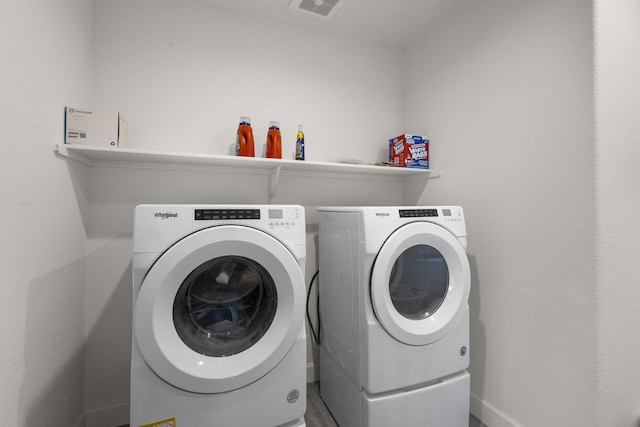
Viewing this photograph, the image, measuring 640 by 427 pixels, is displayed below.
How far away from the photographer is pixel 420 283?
1548 mm

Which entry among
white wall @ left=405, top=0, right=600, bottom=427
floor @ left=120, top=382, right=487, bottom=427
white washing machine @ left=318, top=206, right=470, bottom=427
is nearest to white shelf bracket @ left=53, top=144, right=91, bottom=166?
white washing machine @ left=318, top=206, right=470, bottom=427

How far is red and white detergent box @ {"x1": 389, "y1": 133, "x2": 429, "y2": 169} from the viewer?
2031mm

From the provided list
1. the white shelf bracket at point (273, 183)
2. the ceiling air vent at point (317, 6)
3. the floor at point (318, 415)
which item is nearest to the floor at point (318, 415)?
the floor at point (318, 415)

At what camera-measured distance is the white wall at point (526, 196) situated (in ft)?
4.01

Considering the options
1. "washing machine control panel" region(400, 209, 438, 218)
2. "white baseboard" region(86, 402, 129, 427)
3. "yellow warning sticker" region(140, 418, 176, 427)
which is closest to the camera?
"yellow warning sticker" region(140, 418, 176, 427)

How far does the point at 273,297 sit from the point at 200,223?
43 centimetres

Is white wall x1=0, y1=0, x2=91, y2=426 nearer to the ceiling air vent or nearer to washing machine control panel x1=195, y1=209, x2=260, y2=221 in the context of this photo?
washing machine control panel x1=195, y1=209, x2=260, y2=221

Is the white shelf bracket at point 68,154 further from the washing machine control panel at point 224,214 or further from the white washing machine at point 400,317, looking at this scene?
the white washing machine at point 400,317

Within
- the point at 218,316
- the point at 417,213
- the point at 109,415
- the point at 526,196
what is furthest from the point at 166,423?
the point at 526,196

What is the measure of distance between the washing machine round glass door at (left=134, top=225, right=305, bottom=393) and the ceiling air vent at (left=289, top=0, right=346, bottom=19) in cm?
154

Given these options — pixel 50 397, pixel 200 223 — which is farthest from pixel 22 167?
pixel 50 397

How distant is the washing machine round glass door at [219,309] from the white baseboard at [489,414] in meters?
1.25

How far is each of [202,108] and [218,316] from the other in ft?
4.20

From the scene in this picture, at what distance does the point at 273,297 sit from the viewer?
1226 mm
